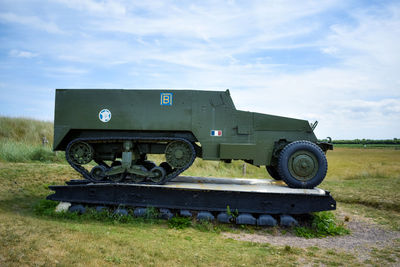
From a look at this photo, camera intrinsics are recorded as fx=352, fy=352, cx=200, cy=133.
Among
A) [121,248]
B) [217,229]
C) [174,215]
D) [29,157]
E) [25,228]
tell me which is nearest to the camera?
[121,248]

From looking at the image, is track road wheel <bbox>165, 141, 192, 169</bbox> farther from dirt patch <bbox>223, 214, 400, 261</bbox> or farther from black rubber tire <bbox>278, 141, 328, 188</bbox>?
black rubber tire <bbox>278, 141, 328, 188</bbox>

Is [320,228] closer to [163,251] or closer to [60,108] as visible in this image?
[163,251]

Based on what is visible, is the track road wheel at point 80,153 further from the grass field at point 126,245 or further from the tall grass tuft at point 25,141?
the tall grass tuft at point 25,141

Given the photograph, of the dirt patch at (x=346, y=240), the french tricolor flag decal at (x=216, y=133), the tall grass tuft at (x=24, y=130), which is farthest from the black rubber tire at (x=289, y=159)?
the tall grass tuft at (x=24, y=130)

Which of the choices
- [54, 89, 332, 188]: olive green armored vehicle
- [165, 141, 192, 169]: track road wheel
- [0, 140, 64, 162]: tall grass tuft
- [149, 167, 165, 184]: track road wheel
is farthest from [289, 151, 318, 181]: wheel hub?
[0, 140, 64, 162]: tall grass tuft

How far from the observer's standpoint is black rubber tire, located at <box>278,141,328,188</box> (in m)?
8.20

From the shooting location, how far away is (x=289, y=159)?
8.24 m

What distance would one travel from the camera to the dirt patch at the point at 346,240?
6.74m

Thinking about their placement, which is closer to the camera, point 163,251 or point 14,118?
point 163,251

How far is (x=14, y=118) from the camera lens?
21.3 meters

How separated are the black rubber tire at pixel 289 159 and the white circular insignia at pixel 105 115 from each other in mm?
4191

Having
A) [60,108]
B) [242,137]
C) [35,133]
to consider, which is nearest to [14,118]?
[35,133]

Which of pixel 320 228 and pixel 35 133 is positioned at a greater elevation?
pixel 35 133

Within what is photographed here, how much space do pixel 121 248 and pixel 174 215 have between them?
104 inches
